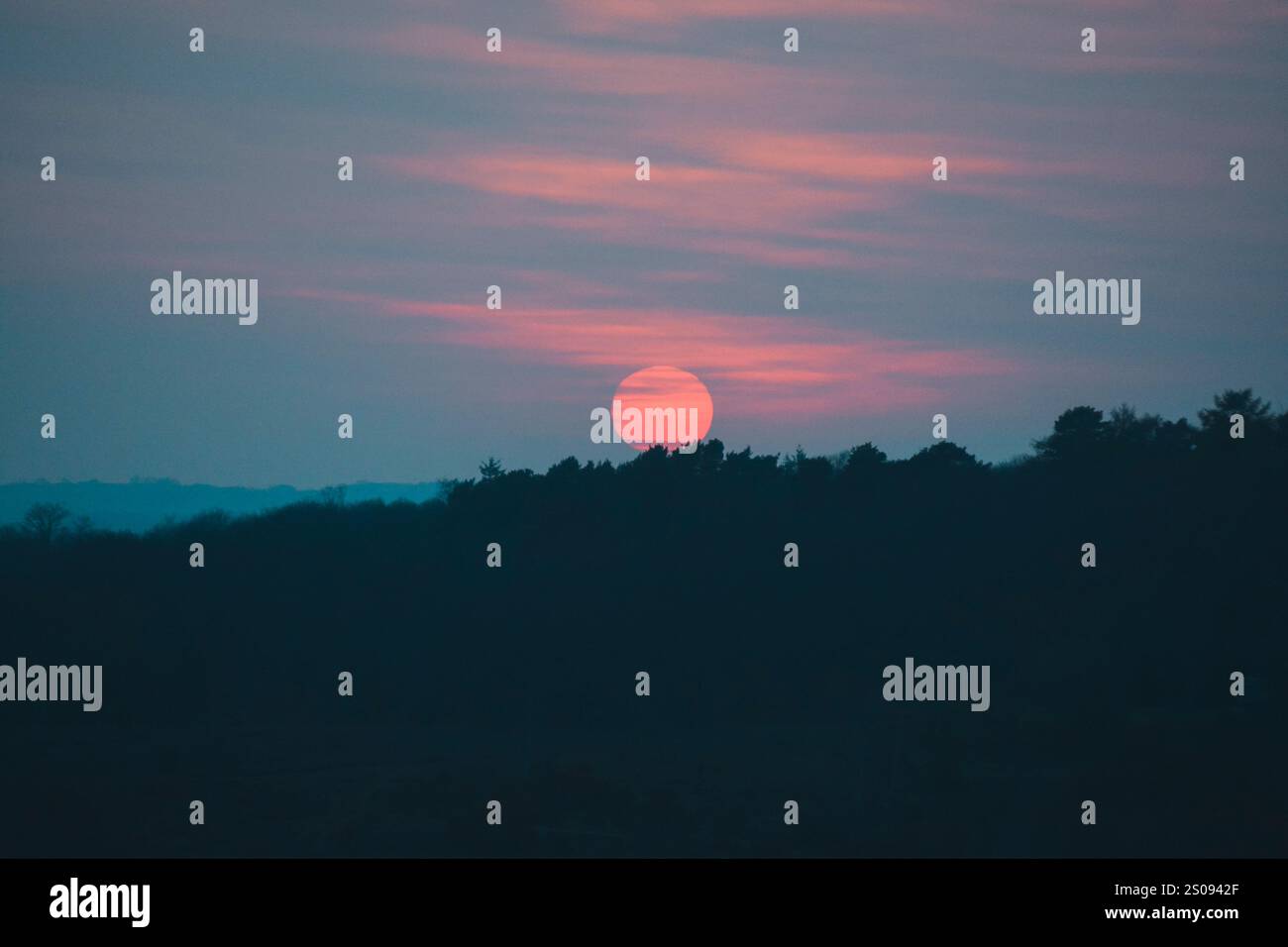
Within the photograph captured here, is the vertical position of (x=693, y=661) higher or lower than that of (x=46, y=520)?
lower

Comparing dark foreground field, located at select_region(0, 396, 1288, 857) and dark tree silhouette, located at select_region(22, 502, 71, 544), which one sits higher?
dark tree silhouette, located at select_region(22, 502, 71, 544)

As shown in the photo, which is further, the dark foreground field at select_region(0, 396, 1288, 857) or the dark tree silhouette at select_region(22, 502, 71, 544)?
the dark tree silhouette at select_region(22, 502, 71, 544)

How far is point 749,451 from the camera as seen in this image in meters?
64.7

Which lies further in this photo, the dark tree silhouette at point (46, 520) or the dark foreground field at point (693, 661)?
the dark tree silhouette at point (46, 520)

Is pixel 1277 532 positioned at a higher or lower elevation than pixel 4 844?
higher

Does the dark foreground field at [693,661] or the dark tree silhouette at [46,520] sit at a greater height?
the dark tree silhouette at [46,520]

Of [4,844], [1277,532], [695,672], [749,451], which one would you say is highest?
[749,451]

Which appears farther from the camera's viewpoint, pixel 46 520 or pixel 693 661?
pixel 46 520

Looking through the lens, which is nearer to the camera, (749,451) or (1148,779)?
(1148,779)
